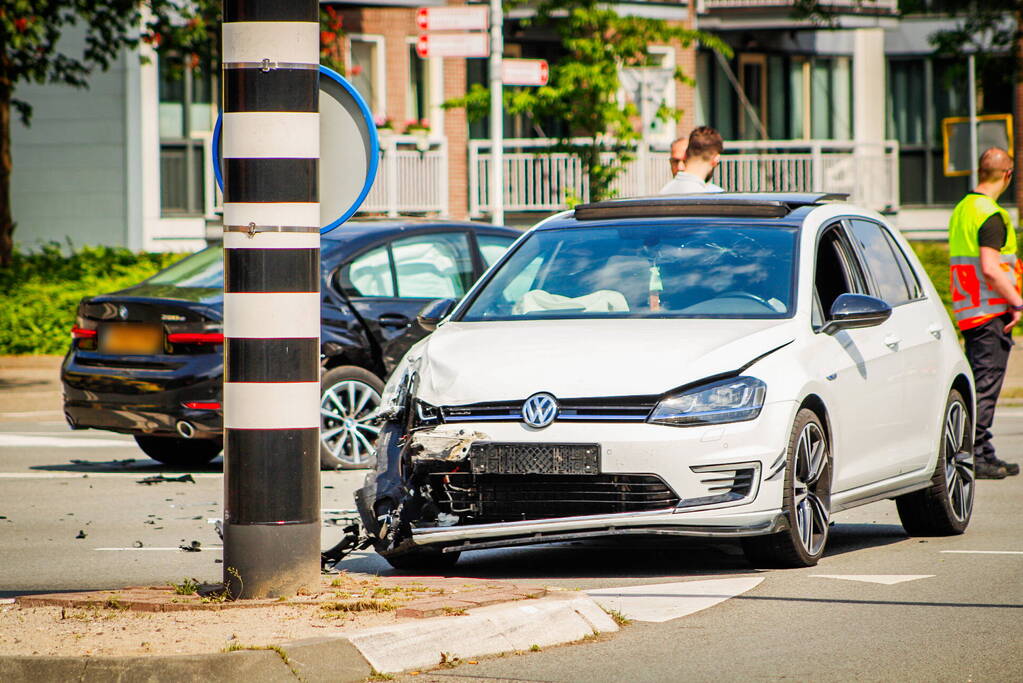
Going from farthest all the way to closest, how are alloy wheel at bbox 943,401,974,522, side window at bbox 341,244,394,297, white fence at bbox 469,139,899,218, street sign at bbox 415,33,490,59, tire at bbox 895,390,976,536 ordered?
white fence at bbox 469,139,899,218
street sign at bbox 415,33,490,59
side window at bbox 341,244,394,297
alloy wheel at bbox 943,401,974,522
tire at bbox 895,390,976,536

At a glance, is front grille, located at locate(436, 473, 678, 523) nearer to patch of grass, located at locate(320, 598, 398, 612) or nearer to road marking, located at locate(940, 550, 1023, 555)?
patch of grass, located at locate(320, 598, 398, 612)

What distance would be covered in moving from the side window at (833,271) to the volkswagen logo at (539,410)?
62.4 inches

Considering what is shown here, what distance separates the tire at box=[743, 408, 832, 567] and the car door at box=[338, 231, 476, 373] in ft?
16.2

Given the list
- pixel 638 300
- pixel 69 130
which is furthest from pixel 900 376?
pixel 69 130

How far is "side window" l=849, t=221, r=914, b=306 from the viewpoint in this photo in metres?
9.08

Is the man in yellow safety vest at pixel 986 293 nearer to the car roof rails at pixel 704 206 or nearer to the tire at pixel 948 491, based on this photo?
the tire at pixel 948 491

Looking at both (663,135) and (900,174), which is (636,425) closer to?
(663,135)

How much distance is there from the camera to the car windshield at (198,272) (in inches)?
488

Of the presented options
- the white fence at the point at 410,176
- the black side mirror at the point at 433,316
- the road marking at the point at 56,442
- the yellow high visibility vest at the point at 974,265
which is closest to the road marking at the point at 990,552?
the black side mirror at the point at 433,316

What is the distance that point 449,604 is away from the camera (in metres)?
6.18

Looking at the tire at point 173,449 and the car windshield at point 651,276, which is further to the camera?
the tire at point 173,449

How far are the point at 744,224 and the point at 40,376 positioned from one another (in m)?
12.4

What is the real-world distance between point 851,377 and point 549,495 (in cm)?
162

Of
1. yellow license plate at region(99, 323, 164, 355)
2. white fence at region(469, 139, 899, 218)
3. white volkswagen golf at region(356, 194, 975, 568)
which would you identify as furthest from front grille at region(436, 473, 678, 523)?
white fence at region(469, 139, 899, 218)
